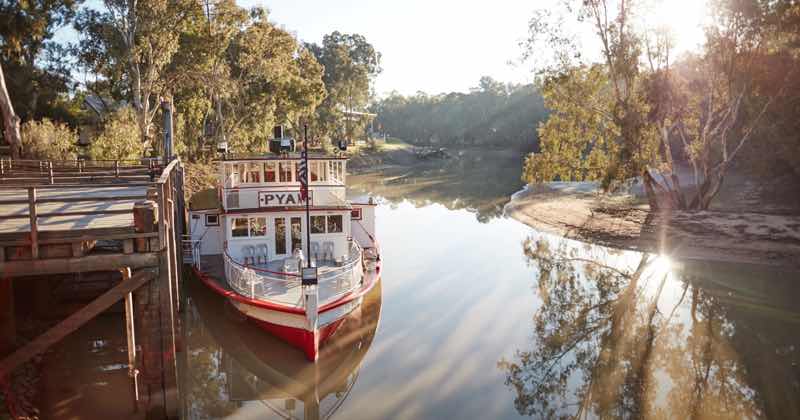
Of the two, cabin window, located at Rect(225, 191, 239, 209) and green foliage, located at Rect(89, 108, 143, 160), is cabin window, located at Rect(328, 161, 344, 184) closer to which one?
cabin window, located at Rect(225, 191, 239, 209)

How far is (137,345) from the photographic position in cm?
1545

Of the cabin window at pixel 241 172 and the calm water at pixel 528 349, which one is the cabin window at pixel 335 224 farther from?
the cabin window at pixel 241 172

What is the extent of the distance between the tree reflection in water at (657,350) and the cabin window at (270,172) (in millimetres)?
10237

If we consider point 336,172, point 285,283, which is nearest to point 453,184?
point 336,172

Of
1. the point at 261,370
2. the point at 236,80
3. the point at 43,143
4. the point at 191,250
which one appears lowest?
the point at 261,370

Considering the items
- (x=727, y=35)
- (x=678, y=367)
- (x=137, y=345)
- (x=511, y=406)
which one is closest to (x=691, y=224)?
(x=727, y=35)

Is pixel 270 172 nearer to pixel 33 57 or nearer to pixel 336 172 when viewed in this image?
pixel 336 172

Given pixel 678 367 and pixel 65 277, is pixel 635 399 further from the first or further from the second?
pixel 65 277

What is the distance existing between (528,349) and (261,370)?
7.89m

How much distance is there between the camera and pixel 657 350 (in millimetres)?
16766

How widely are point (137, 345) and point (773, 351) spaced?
18.5 metres

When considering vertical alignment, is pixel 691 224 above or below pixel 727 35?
below

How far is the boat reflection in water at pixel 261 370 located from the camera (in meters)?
13.4

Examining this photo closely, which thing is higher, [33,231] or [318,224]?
[33,231]
